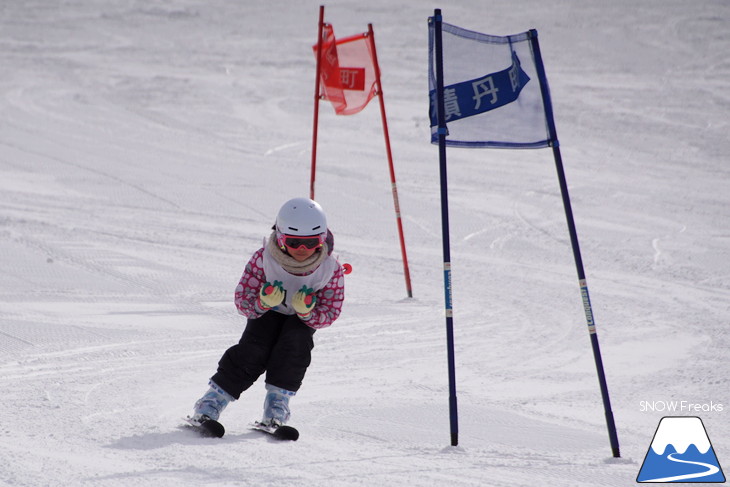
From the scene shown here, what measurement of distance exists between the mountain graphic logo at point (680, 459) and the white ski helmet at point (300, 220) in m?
1.93

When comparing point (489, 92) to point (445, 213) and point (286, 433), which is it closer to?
point (445, 213)

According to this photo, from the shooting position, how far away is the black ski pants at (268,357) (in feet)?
15.6

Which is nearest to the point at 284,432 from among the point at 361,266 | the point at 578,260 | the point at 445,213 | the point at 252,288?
the point at 252,288

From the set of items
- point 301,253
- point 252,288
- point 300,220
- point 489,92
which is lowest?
point 252,288

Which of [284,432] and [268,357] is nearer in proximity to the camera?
[284,432]

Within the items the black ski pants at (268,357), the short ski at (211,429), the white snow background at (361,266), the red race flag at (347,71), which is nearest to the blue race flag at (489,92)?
the black ski pants at (268,357)

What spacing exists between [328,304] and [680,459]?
1.87 metres

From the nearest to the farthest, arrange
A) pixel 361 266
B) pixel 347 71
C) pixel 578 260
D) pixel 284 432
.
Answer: pixel 284 432 < pixel 578 260 < pixel 347 71 < pixel 361 266

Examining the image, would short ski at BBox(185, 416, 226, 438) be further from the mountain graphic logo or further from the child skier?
the mountain graphic logo

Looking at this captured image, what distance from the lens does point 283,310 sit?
4.87 metres

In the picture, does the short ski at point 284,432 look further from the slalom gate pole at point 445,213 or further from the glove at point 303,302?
the slalom gate pole at point 445,213

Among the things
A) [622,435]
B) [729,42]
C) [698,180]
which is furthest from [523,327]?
[729,42]

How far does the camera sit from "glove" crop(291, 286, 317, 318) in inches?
182

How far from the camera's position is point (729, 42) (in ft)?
84.6
